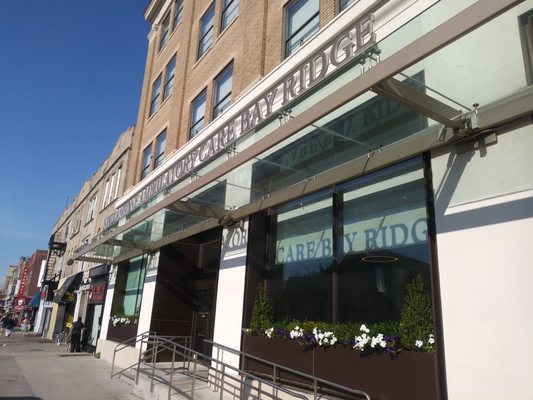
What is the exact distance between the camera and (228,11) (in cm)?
1461

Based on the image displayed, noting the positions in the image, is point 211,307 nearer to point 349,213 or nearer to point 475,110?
point 349,213

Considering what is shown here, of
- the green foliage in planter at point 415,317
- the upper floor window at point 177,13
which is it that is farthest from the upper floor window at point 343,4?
the upper floor window at point 177,13

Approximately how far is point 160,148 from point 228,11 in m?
6.08

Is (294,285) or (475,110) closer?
(475,110)

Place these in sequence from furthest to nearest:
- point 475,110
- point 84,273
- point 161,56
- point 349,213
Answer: point 84,273
point 161,56
point 349,213
point 475,110

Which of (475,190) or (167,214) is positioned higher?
(167,214)

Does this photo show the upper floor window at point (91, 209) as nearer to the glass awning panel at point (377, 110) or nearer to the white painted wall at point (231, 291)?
the white painted wall at point (231, 291)

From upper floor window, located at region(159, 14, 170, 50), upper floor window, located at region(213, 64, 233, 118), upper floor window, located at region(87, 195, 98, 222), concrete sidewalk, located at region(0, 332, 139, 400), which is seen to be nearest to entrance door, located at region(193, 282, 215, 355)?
concrete sidewalk, located at region(0, 332, 139, 400)

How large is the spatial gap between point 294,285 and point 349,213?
6.30 feet

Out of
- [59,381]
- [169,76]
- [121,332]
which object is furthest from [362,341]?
[169,76]

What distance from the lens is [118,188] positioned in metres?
22.6

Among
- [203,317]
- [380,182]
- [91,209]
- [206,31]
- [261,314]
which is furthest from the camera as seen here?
[91,209]

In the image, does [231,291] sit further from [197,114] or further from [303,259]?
[197,114]

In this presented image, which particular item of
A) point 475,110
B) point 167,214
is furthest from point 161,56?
point 475,110
